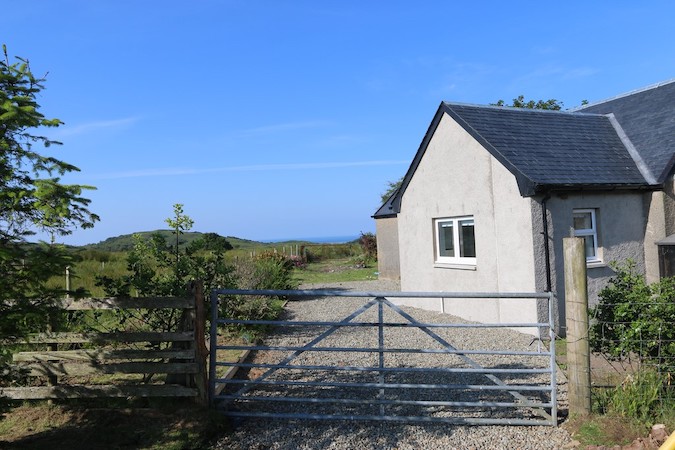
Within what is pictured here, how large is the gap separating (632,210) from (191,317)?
397 inches

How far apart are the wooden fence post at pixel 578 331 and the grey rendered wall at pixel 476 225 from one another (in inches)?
182

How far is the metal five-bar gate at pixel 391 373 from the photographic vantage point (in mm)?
5289

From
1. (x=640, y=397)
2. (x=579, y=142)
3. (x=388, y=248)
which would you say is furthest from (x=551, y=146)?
(x=388, y=248)

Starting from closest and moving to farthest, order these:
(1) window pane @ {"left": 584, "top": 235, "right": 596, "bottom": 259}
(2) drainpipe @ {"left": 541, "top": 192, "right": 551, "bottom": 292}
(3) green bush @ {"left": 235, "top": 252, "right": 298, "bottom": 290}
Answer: (2) drainpipe @ {"left": 541, "top": 192, "right": 551, "bottom": 292} < (1) window pane @ {"left": 584, "top": 235, "right": 596, "bottom": 259} < (3) green bush @ {"left": 235, "top": 252, "right": 298, "bottom": 290}

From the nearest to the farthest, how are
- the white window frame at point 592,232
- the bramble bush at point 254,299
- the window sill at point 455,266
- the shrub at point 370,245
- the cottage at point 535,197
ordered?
the cottage at point 535,197 < the white window frame at point 592,232 < the bramble bush at point 254,299 < the window sill at point 455,266 < the shrub at point 370,245

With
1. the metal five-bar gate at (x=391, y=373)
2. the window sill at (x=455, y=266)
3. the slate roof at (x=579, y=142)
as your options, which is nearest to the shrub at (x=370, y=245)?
the slate roof at (x=579, y=142)

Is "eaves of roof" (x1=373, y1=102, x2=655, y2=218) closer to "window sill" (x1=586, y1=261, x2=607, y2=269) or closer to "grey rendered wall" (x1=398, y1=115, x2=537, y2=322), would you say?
"grey rendered wall" (x1=398, y1=115, x2=537, y2=322)

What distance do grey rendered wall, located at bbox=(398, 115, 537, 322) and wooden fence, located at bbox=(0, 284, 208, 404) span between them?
687 cm

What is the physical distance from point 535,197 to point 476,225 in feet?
6.09

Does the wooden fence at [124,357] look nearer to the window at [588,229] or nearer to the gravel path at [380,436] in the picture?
the gravel path at [380,436]

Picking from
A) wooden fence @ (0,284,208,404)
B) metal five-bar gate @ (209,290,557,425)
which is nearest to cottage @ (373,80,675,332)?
metal five-bar gate @ (209,290,557,425)

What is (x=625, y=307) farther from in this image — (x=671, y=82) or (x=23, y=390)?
(x=671, y=82)

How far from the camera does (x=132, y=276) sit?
5844 mm

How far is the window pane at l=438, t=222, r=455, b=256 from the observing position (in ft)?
42.0
